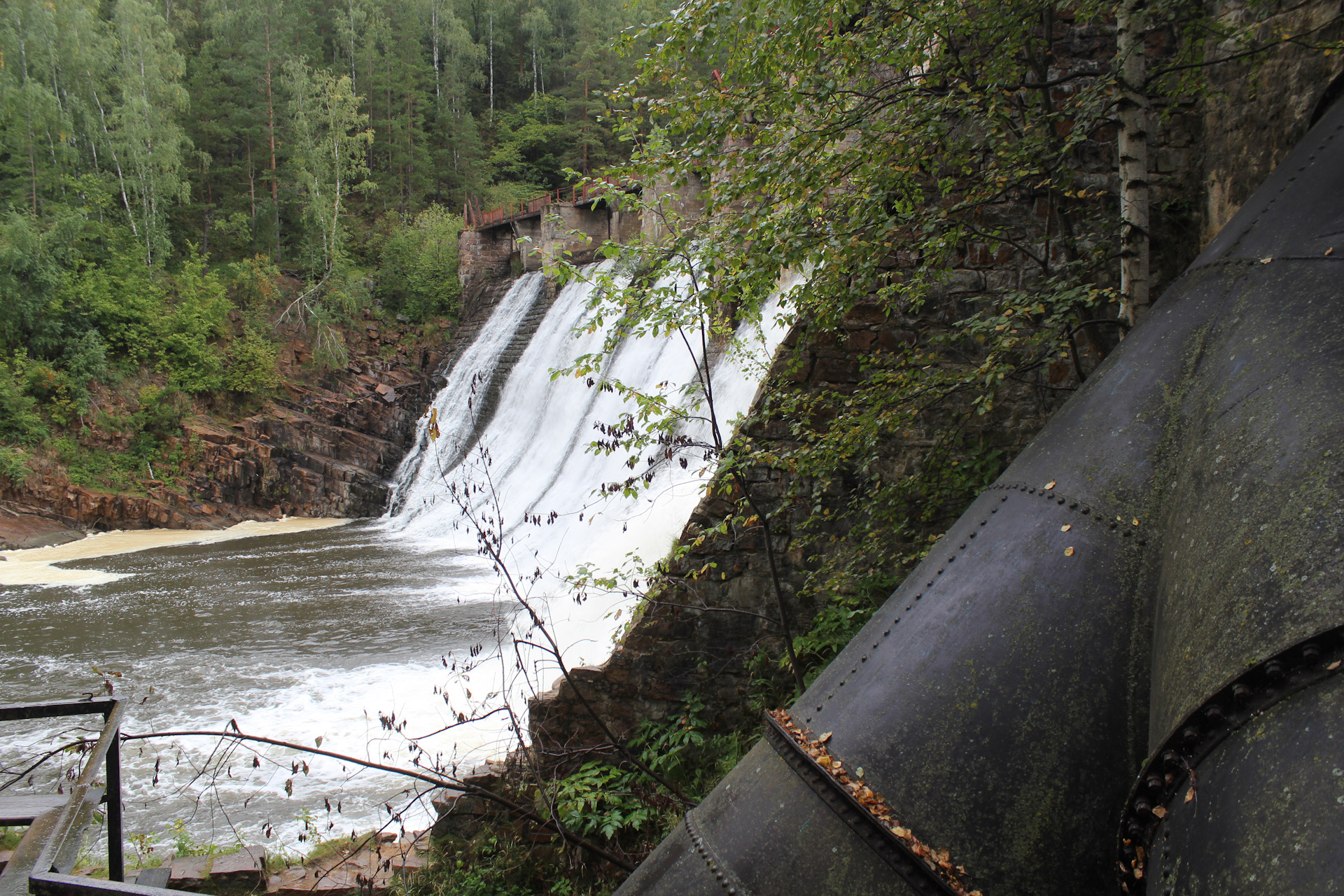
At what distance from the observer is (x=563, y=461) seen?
42.2ft

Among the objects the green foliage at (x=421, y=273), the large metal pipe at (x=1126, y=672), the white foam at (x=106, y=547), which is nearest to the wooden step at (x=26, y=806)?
the large metal pipe at (x=1126, y=672)

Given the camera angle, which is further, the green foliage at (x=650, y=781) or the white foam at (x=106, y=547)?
the white foam at (x=106, y=547)

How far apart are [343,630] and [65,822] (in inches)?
280

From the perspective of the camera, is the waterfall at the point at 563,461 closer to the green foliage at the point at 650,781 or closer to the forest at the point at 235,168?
the green foliage at the point at 650,781

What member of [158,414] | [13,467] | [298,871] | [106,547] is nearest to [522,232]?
[158,414]

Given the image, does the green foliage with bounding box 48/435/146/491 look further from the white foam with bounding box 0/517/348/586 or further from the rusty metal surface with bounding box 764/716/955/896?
the rusty metal surface with bounding box 764/716/955/896

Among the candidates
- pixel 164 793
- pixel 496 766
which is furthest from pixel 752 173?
pixel 164 793

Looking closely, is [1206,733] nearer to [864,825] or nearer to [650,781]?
[864,825]

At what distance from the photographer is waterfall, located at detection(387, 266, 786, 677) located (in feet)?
23.4

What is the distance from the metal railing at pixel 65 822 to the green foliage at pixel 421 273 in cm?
2377

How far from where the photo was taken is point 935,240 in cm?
331

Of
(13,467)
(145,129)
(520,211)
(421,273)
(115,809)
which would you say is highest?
(145,129)

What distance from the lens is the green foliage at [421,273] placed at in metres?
25.1

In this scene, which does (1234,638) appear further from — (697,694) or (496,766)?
(496,766)
